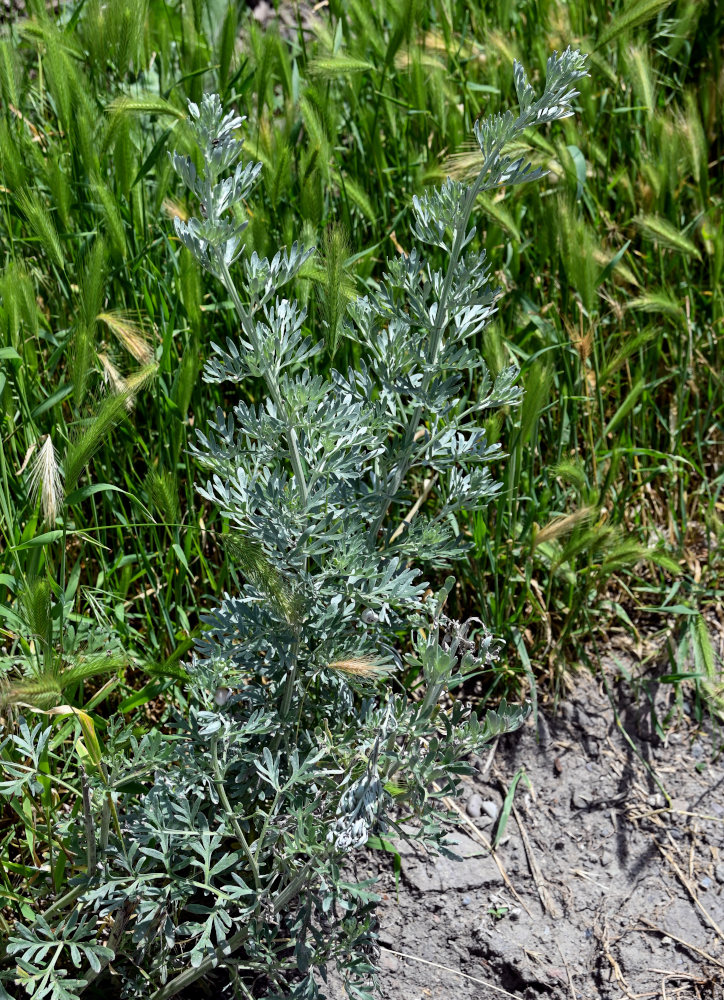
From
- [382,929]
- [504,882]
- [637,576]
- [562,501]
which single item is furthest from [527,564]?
[382,929]

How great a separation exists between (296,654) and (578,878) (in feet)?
2.67

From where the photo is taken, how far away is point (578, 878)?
5.73ft

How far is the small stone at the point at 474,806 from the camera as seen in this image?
1.79 meters

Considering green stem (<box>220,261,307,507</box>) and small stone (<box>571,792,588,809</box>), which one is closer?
green stem (<box>220,261,307,507</box>)

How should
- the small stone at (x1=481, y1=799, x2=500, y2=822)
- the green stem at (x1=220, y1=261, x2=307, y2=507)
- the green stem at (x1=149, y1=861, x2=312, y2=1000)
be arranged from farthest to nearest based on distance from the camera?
the small stone at (x1=481, y1=799, x2=500, y2=822)
the green stem at (x1=149, y1=861, x2=312, y2=1000)
the green stem at (x1=220, y1=261, x2=307, y2=507)

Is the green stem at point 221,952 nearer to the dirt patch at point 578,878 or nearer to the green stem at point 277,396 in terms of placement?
the dirt patch at point 578,878

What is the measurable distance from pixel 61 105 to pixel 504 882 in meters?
1.48

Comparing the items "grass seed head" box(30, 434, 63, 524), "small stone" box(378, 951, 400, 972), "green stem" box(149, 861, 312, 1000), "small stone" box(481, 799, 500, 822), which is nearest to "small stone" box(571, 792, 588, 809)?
"small stone" box(481, 799, 500, 822)

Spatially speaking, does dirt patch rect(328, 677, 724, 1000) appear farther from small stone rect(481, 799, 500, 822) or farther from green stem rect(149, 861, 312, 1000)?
green stem rect(149, 861, 312, 1000)

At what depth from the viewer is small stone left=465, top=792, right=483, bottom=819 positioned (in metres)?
1.79

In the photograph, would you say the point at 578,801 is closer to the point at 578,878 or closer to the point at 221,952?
the point at 578,878

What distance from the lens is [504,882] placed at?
1.72 m

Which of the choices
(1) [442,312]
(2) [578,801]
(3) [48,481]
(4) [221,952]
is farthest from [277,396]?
(2) [578,801]

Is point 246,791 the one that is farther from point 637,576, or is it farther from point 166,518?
point 637,576
